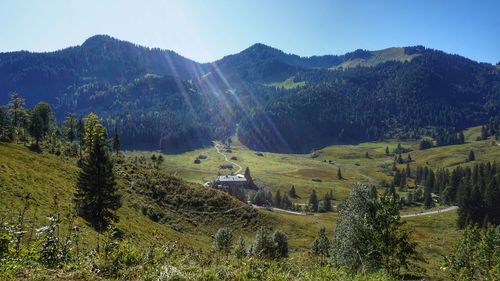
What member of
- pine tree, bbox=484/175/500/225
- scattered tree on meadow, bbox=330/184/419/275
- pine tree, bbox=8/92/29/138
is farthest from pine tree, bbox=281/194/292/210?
scattered tree on meadow, bbox=330/184/419/275

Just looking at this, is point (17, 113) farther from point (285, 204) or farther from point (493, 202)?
point (493, 202)

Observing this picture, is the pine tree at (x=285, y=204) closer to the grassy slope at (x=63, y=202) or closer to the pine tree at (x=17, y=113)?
the grassy slope at (x=63, y=202)

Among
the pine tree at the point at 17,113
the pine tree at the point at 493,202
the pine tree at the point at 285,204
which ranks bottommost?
the pine tree at the point at 285,204

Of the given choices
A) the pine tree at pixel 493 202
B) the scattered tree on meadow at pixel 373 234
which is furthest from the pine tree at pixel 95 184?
the pine tree at pixel 493 202

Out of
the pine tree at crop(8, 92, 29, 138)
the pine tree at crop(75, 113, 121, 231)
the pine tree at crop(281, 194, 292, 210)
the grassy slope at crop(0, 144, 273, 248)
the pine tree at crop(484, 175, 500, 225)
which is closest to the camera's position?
the grassy slope at crop(0, 144, 273, 248)

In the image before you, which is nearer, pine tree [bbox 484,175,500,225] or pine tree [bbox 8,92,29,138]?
pine tree [bbox 8,92,29,138]

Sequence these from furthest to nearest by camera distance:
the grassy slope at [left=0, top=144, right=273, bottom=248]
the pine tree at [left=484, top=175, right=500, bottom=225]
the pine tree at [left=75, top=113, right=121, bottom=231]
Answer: the pine tree at [left=484, top=175, right=500, bottom=225]
the pine tree at [left=75, top=113, right=121, bottom=231]
the grassy slope at [left=0, top=144, right=273, bottom=248]

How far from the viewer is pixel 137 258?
1209 cm

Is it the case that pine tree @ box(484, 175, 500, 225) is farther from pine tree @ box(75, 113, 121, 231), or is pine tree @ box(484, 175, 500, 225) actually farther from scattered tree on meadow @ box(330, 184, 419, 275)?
pine tree @ box(75, 113, 121, 231)

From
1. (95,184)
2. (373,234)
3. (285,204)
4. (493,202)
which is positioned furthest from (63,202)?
(493,202)

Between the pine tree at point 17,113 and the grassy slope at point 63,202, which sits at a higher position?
the pine tree at point 17,113

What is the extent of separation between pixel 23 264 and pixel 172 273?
4562mm

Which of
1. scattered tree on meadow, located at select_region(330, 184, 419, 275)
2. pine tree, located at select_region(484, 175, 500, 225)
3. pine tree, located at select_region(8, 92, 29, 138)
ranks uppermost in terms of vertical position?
pine tree, located at select_region(8, 92, 29, 138)

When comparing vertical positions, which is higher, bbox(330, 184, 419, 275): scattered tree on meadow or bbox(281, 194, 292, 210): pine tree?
bbox(330, 184, 419, 275): scattered tree on meadow
